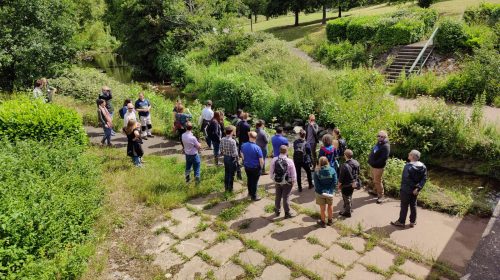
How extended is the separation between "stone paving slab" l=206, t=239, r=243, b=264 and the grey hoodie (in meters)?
3.52

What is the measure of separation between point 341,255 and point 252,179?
2.68m

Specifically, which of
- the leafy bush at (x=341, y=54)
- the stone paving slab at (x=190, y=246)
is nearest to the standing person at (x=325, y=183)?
the stone paving slab at (x=190, y=246)

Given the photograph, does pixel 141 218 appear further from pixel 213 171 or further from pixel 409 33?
pixel 409 33

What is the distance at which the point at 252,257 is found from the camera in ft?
21.8

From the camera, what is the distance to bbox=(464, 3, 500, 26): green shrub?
19.4 m

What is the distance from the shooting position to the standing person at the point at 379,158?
27.2 feet

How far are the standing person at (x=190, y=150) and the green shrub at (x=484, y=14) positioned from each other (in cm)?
1851

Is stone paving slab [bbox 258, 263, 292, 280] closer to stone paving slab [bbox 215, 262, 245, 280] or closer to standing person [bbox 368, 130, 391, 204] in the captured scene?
stone paving slab [bbox 215, 262, 245, 280]

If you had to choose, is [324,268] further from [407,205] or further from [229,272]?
[407,205]

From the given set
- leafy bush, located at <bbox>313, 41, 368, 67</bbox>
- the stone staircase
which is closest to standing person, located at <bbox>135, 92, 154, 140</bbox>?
the stone staircase

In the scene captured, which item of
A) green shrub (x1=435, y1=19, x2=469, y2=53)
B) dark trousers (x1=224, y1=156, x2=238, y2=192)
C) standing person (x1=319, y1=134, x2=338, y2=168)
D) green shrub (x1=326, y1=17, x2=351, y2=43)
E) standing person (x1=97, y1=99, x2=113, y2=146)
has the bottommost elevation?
dark trousers (x1=224, y1=156, x2=238, y2=192)

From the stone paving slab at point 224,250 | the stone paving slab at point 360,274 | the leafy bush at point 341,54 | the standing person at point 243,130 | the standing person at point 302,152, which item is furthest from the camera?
the leafy bush at point 341,54

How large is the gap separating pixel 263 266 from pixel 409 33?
18.7 metres

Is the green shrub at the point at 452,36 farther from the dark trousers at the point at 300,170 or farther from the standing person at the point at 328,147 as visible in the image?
the standing person at the point at 328,147
